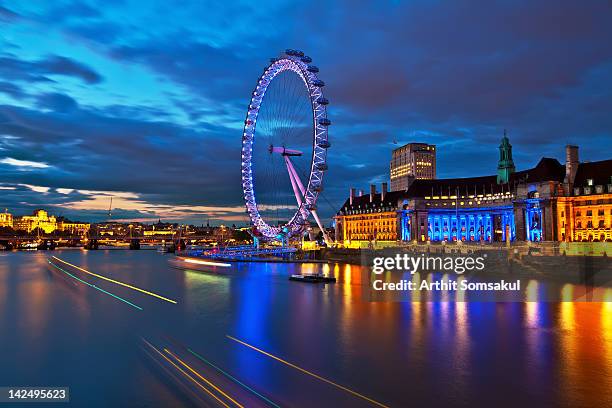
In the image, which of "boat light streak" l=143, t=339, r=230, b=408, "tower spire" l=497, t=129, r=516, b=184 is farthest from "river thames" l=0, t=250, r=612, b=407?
"tower spire" l=497, t=129, r=516, b=184

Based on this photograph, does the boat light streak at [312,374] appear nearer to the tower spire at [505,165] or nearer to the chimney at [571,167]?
the chimney at [571,167]

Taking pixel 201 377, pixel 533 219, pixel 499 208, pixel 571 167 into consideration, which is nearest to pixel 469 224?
pixel 499 208

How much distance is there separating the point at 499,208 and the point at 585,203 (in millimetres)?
25882

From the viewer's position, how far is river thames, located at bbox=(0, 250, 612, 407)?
59.0ft

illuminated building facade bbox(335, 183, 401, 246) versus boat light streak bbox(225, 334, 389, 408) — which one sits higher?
illuminated building facade bbox(335, 183, 401, 246)

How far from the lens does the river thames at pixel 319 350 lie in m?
18.0

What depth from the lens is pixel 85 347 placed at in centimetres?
2622

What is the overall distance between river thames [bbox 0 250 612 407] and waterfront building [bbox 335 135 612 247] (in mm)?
47077

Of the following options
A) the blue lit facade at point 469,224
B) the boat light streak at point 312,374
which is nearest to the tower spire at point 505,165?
the blue lit facade at point 469,224

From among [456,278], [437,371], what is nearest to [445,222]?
[456,278]

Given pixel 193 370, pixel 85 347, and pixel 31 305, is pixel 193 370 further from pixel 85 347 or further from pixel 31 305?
pixel 31 305

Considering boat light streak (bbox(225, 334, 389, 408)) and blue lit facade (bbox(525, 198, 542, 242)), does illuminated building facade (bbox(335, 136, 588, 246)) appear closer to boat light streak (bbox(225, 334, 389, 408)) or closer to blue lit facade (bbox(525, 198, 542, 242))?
blue lit facade (bbox(525, 198, 542, 242))

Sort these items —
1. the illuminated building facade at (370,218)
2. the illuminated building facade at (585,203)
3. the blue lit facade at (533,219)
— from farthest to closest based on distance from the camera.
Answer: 1. the illuminated building facade at (370,218)
2. the blue lit facade at (533,219)
3. the illuminated building facade at (585,203)

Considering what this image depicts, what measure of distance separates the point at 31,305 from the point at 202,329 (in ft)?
66.0
